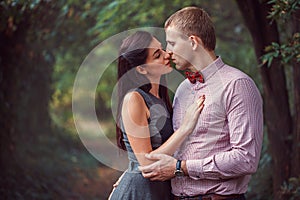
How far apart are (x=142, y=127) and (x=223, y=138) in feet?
1.38

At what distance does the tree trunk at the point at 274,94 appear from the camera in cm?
471

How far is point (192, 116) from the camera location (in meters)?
2.71

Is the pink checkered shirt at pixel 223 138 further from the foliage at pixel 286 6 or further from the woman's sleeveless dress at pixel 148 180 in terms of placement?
the foliage at pixel 286 6

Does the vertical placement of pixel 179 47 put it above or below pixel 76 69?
above

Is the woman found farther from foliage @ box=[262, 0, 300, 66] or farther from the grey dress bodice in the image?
foliage @ box=[262, 0, 300, 66]

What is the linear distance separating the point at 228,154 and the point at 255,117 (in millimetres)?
205

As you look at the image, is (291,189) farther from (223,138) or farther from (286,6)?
(223,138)

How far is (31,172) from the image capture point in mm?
→ 7988

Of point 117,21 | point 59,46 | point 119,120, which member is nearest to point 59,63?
point 59,46

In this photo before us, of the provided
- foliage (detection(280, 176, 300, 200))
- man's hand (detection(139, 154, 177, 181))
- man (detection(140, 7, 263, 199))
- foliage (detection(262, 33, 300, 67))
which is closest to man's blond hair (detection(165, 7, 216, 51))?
man (detection(140, 7, 263, 199))

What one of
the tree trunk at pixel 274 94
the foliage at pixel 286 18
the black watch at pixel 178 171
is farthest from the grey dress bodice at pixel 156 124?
the tree trunk at pixel 274 94

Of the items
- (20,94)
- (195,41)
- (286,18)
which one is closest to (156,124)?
(195,41)

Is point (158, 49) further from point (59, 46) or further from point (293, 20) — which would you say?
point (59, 46)

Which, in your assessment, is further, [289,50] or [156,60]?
[289,50]
